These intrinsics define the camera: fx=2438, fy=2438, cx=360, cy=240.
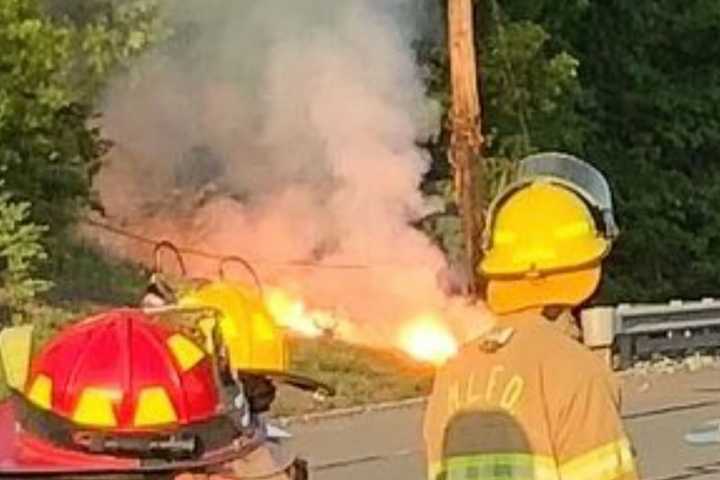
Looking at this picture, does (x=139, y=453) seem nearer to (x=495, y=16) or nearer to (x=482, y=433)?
(x=482, y=433)

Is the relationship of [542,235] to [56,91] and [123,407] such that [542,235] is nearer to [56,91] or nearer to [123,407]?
[123,407]

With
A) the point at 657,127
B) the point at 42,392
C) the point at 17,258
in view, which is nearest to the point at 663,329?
the point at 17,258

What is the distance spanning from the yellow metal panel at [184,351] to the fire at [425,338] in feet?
62.5

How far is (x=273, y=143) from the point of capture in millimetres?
27844

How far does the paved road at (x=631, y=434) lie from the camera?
575 inches

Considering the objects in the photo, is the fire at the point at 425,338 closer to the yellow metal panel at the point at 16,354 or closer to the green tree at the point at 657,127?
the green tree at the point at 657,127

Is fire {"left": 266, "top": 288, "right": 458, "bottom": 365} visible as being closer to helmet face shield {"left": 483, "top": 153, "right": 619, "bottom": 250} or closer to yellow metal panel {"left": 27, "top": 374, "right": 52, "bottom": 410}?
helmet face shield {"left": 483, "top": 153, "right": 619, "bottom": 250}

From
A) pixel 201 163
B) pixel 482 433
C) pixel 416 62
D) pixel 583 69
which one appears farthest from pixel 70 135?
pixel 482 433

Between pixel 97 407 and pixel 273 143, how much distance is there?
24.0m

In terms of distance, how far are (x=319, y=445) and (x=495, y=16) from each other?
52.7 ft

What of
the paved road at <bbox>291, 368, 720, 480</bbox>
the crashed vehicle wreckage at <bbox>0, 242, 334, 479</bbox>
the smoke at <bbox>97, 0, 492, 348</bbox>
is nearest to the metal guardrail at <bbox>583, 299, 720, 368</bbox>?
the paved road at <bbox>291, 368, 720, 480</bbox>

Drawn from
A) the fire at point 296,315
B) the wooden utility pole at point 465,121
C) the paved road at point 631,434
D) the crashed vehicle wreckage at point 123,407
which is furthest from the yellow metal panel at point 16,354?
the wooden utility pole at point 465,121

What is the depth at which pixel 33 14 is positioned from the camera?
23953 millimetres

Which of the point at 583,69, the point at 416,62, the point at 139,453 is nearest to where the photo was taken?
the point at 139,453
